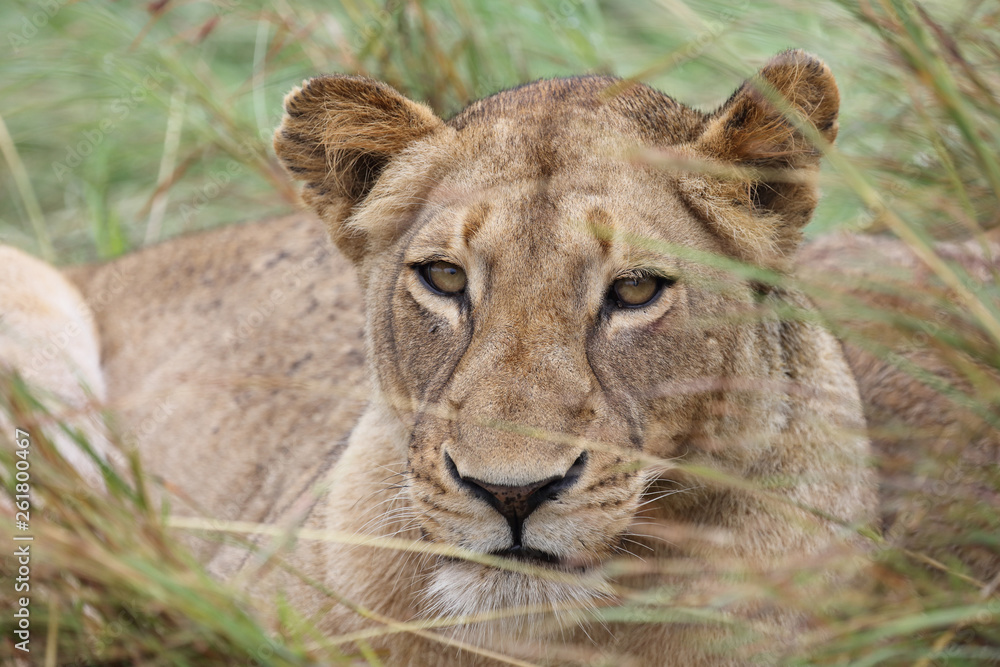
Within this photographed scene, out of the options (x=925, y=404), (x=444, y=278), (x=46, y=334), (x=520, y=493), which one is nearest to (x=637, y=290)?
(x=444, y=278)

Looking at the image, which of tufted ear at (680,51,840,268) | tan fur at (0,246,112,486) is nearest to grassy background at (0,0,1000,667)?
tufted ear at (680,51,840,268)

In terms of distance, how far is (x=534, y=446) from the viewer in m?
2.38

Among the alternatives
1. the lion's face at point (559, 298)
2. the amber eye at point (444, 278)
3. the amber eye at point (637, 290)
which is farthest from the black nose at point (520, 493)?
the amber eye at point (444, 278)

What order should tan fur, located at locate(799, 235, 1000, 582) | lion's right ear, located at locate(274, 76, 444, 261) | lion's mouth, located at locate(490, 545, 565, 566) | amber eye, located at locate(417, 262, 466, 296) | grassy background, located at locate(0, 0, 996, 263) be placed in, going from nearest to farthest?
1. lion's mouth, located at locate(490, 545, 565, 566)
2. tan fur, located at locate(799, 235, 1000, 582)
3. amber eye, located at locate(417, 262, 466, 296)
4. lion's right ear, located at locate(274, 76, 444, 261)
5. grassy background, located at locate(0, 0, 996, 263)

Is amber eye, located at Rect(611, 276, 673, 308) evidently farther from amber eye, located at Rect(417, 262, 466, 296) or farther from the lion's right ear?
A: the lion's right ear

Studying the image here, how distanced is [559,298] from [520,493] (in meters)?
0.55

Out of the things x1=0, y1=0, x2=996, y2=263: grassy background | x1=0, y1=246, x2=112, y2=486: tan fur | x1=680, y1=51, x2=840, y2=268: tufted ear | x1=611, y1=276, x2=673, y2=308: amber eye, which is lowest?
x1=0, y1=246, x2=112, y2=486: tan fur

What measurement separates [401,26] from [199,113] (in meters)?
1.66

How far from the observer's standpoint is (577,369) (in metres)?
2.61

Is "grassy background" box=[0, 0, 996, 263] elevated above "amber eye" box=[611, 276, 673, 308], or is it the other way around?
"amber eye" box=[611, 276, 673, 308]

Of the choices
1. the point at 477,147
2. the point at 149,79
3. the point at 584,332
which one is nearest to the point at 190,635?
the point at 584,332

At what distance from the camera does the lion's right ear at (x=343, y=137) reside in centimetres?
313

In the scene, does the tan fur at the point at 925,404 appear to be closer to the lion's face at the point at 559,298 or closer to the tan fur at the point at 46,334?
the lion's face at the point at 559,298

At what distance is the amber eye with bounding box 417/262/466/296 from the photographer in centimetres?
290
